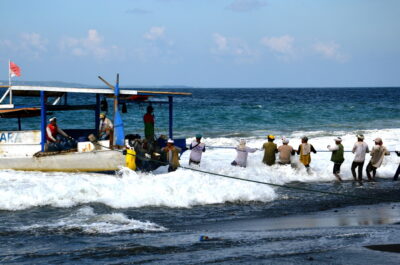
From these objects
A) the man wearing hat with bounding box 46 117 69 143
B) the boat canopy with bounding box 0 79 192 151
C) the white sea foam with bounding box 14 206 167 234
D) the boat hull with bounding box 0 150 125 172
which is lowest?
the white sea foam with bounding box 14 206 167 234

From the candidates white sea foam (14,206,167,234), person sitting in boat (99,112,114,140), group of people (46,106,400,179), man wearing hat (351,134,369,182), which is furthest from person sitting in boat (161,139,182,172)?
man wearing hat (351,134,369,182)

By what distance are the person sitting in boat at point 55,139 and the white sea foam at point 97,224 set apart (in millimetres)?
5059

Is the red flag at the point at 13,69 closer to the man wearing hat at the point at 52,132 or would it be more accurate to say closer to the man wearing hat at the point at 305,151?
the man wearing hat at the point at 52,132

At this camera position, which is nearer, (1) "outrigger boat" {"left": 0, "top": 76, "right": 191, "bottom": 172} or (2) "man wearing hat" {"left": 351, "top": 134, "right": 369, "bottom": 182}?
(1) "outrigger boat" {"left": 0, "top": 76, "right": 191, "bottom": 172}

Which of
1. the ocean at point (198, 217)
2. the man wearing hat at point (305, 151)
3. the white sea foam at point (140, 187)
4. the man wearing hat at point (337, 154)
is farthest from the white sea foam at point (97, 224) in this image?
the man wearing hat at point (337, 154)

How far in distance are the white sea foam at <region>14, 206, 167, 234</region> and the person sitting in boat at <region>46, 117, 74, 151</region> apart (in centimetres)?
506

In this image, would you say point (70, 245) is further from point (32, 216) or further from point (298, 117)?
point (298, 117)

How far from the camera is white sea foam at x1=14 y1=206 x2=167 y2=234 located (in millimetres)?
10984

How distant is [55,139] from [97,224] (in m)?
6.42

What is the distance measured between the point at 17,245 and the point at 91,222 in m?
2.00

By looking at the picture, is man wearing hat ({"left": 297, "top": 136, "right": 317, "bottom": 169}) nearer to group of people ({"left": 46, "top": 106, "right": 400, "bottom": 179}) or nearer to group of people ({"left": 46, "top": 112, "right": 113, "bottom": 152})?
group of people ({"left": 46, "top": 106, "right": 400, "bottom": 179})

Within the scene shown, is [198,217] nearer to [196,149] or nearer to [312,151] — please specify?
[196,149]

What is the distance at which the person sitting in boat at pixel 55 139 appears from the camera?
17.1 metres

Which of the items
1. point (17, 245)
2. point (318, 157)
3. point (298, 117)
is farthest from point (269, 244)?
point (298, 117)
